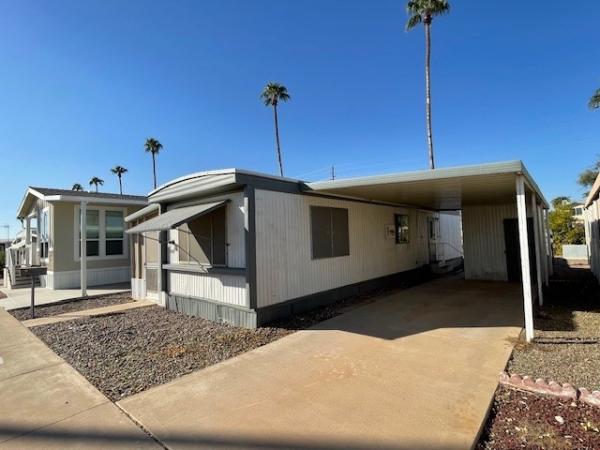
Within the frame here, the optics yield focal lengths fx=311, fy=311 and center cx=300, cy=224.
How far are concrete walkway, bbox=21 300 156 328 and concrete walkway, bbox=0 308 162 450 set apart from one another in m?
2.65

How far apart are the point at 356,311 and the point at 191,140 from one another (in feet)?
46.2

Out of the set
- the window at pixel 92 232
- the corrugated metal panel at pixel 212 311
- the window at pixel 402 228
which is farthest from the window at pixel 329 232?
the window at pixel 92 232

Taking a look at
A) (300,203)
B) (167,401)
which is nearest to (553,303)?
(300,203)

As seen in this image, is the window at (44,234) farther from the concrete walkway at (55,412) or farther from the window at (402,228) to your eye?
the window at (402,228)

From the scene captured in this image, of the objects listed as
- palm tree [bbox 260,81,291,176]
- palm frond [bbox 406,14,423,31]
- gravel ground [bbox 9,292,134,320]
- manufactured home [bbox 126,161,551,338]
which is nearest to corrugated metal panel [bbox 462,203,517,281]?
manufactured home [bbox 126,161,551,338]

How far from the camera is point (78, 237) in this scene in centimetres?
1264

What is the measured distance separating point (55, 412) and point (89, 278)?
1129 cm

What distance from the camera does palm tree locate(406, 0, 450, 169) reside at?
1456cm

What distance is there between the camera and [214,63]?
35.3 ft

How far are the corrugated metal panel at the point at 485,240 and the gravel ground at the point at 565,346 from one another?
11.1 ft

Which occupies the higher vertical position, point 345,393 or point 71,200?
point 71,200

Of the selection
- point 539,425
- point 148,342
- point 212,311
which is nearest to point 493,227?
point 539,425

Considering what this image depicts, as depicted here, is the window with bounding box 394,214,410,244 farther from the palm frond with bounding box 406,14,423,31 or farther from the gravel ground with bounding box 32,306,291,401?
the palm frond with bounding box 406,14,423,31

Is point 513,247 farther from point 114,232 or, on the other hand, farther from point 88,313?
point 114,232
